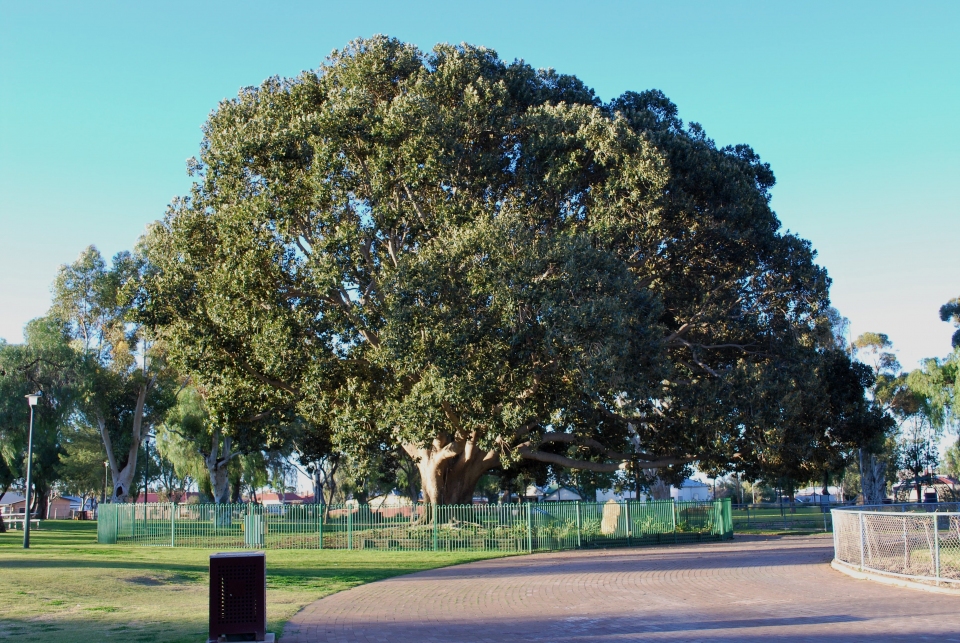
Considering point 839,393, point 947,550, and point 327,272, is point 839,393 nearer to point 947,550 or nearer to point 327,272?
point 947,550

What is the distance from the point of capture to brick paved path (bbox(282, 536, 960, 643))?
1017cm

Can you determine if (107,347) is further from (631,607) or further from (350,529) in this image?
(631,607)

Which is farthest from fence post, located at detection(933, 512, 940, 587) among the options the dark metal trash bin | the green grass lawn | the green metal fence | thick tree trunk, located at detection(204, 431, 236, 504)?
thick tree trunk, located at detection(204, 431, 236, 504)

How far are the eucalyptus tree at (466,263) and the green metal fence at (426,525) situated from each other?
7.35 feet

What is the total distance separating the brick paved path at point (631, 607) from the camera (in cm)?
1017

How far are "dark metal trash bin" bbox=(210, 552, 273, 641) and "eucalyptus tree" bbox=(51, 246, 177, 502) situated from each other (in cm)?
3422

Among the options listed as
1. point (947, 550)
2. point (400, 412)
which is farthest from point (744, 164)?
point (947, 550)

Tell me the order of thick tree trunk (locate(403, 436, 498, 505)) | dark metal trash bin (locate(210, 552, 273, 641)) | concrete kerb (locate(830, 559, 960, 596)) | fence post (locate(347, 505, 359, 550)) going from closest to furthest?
dark metal trash bin (locate(210, 552, 273, 641)) → concrete kerb (locate(830, 559, 960, 596)) → fence post (locate(347, 505, 359, 550)) → thick tree trunk (locate(403, 436, 498, 505))

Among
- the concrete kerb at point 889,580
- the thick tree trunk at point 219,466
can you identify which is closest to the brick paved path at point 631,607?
the concrete kerb at point 889,580

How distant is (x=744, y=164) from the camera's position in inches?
1169

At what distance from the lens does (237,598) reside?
945cm

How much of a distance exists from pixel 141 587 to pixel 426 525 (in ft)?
40.8

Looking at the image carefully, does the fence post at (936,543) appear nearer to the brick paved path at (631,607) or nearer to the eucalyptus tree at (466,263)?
the brick paved path at (631,607)

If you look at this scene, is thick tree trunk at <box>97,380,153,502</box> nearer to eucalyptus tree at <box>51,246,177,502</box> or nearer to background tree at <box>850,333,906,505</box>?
eucalyptus tree at <box>51,246,177,502</box>
